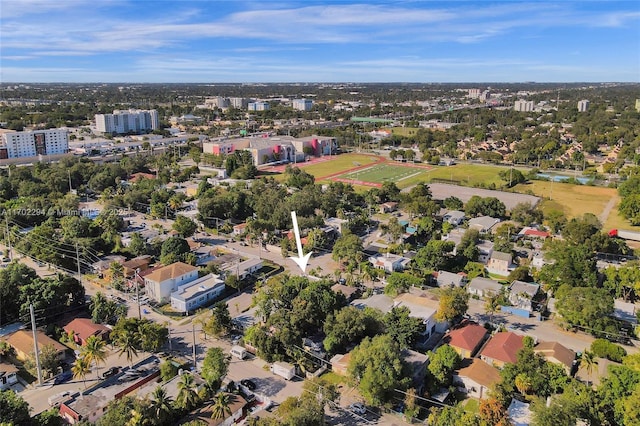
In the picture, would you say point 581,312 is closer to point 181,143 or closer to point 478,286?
point 478,286

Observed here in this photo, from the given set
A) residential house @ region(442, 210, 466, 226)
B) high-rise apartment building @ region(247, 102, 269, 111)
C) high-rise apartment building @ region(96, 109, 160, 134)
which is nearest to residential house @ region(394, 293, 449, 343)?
residential house @ region(442, 210, 466, 226)

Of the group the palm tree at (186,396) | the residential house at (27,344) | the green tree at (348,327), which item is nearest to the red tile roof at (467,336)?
the green tree at (348,327)

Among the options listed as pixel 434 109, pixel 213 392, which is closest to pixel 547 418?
pixel 213 392

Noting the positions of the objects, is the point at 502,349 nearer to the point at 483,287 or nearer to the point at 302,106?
the point at 483,287

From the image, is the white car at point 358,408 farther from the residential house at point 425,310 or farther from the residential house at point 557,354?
the residential house at point 557,354

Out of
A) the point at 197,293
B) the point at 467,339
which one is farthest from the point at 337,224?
the point at 467,339
